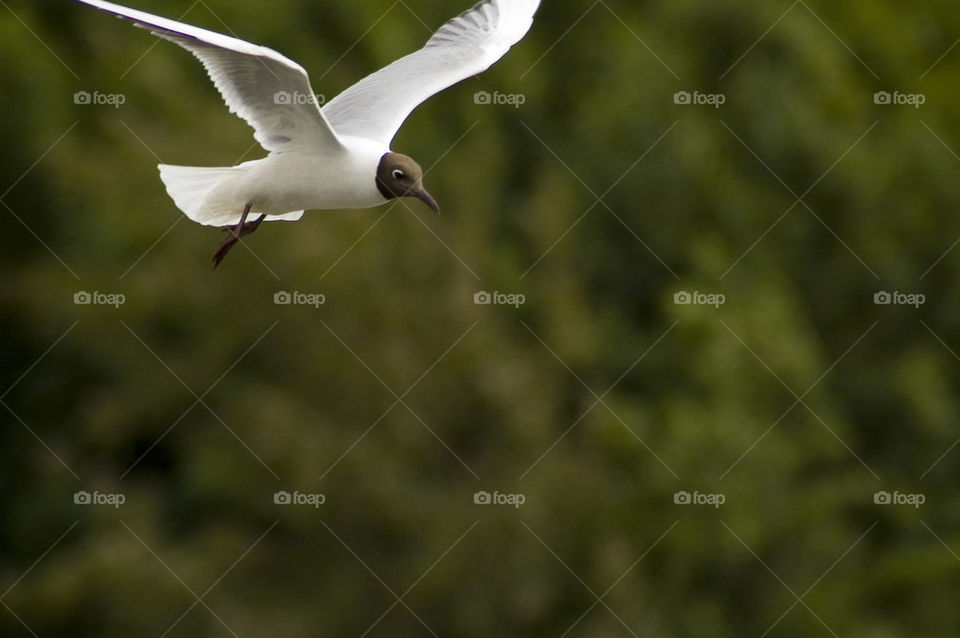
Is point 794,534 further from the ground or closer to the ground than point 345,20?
closer to the ground

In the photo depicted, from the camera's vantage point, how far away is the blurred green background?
1358 cm

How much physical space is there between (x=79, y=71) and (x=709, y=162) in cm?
713

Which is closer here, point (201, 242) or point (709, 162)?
point (201, 242)

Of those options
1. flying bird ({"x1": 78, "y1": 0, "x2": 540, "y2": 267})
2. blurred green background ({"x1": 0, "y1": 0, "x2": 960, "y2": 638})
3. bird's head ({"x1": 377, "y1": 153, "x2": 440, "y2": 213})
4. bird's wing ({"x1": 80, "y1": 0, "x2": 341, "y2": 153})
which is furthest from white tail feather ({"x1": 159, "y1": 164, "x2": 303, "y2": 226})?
blurred green background ({"x1": 0, "y1": 0, "x2": 960, "y2": 638})

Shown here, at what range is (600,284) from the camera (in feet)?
65.0

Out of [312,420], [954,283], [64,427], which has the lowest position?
[64,427]

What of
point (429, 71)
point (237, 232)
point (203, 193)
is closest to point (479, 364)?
point (429, 71)

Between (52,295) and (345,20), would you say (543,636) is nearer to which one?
(52,295)

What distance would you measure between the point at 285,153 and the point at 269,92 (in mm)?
284

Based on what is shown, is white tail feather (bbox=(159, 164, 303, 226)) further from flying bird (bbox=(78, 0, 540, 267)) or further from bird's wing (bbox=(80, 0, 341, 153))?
bird's wing (bbox=(80, 0, 341, 153))

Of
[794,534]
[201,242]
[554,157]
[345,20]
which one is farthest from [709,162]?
[201,242]

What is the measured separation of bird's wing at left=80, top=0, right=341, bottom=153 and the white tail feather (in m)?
0.31

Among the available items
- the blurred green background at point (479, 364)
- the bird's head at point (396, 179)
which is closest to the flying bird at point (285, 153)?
the bird's head at point (396, 179)

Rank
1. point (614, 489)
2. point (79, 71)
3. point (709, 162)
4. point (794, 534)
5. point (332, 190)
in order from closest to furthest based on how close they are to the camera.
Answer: point (332, 190), point (614, 489), point (794, 534), point (79, 71), point (709, 162)
